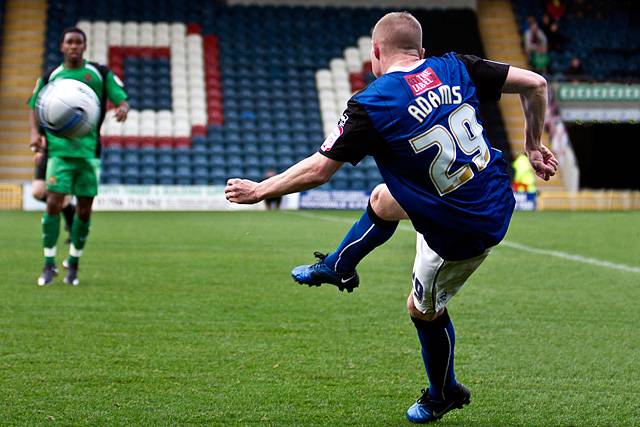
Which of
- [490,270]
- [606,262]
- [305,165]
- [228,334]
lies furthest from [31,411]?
[606,262]

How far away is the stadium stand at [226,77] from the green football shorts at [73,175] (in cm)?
1687

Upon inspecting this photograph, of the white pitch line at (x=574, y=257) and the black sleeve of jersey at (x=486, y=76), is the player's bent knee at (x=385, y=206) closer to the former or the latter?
the black sleeve of jersey at (x=486, y=76)

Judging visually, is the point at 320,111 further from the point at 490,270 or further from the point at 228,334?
the point at 228,334

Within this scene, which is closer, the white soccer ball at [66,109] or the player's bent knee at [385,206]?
the player's bent knee at [385,206]

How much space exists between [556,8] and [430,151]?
29670 mm

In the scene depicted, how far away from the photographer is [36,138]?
8516 millimetres

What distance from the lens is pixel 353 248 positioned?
440 cm

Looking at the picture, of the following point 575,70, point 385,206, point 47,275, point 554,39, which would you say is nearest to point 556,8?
point 554,39

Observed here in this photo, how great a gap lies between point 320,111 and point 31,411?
24.4m

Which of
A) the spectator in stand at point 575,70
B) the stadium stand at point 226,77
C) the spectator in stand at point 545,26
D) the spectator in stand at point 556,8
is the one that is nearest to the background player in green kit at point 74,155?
the stadium stand at point 226,77

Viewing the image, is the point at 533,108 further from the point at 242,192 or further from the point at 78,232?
the point at 78,232

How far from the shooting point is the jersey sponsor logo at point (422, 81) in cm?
365

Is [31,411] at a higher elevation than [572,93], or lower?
higher

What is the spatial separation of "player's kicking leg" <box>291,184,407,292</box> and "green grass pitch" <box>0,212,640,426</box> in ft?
1.74
